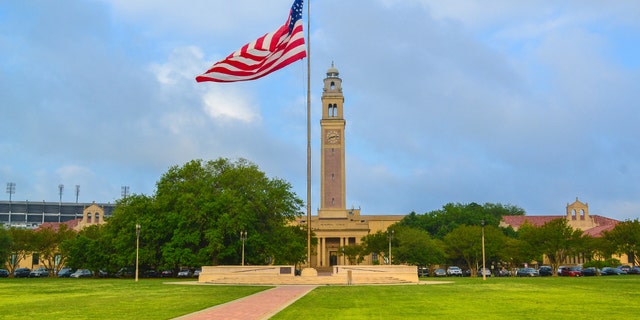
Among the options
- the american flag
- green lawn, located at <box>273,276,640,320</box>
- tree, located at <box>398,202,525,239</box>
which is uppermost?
the american flag

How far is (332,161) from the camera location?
125 metres

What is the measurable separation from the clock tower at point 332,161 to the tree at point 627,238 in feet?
192

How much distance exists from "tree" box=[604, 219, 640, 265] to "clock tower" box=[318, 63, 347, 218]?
58523mm

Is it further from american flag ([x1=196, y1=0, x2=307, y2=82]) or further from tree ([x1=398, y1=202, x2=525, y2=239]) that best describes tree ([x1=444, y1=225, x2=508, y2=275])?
american flag ([x1=196, y1=0, x2=307, y2=82])

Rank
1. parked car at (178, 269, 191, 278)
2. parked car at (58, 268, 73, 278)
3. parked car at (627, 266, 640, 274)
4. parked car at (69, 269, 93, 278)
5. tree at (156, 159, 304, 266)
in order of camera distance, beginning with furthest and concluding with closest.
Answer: parked car at (627, 266, 640, 274) < parked car at (58, 268, 73, 278) < parked car at (69, 269, 93, 278) < parked car at (178, 269, 191, 278) < tree at (156, 159, 304, 266)

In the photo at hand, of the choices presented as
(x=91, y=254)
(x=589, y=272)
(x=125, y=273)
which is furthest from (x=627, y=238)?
(x=91, y=254)

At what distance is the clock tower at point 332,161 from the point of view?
124 metres

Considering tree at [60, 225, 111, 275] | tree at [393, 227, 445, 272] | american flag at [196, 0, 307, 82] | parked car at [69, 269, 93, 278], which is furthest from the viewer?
tree at [393, 227, 445, 272]

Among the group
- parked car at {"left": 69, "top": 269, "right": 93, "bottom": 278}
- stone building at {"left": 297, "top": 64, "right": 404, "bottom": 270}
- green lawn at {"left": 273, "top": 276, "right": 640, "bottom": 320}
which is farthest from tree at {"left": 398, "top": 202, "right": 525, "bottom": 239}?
green lawn at {"left": 273, "top": 276, "right": 640, "bottom": 320}

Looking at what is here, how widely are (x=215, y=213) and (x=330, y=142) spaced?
67.2 meters

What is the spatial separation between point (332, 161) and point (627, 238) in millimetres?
63143

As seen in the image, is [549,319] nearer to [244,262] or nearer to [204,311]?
[204,311]

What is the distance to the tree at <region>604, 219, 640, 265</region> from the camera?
234 feet

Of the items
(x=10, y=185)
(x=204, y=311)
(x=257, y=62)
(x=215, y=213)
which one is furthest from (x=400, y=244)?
(x=10, y=185)
